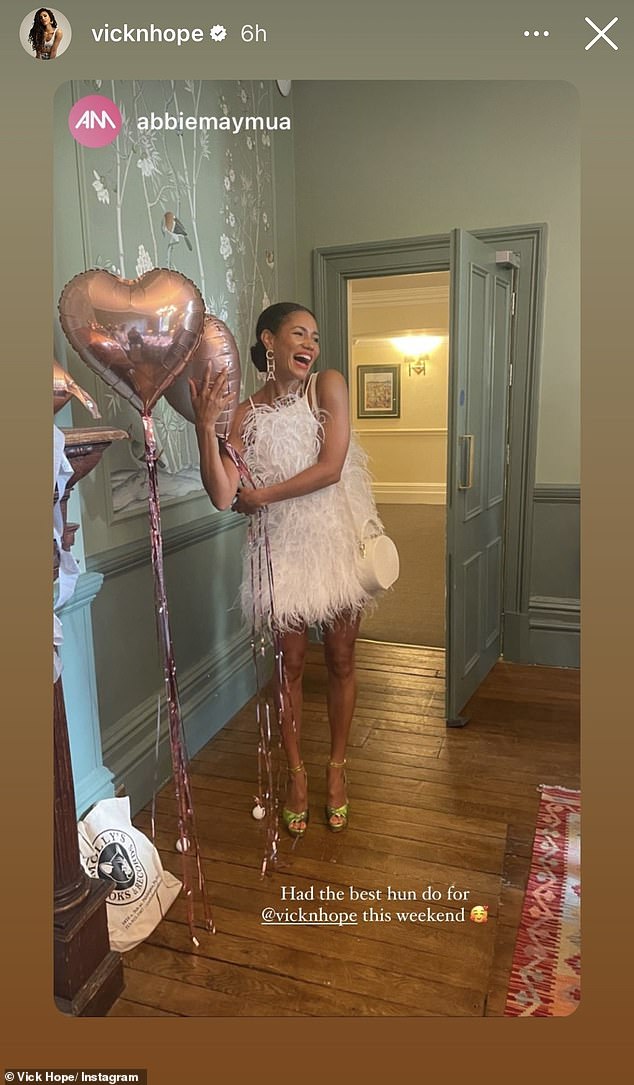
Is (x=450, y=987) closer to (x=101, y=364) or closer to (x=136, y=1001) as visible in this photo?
(x=136, y=1001)

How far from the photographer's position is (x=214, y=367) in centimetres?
94

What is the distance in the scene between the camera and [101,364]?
88 cm

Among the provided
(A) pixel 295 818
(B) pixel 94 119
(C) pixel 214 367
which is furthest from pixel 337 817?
(B) pixel 94 119

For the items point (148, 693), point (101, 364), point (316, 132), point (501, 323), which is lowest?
point (148, 693)

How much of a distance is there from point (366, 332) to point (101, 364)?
0.43m

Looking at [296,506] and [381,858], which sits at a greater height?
[296,506]

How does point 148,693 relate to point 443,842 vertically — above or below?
above

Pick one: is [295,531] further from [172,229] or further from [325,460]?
[172,229]

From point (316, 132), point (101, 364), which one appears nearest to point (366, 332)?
point (316, 132)

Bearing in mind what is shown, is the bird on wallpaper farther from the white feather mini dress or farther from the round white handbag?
the round white handbag

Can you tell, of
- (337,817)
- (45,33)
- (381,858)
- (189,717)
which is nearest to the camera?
(45,33)

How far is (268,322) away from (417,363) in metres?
0.39

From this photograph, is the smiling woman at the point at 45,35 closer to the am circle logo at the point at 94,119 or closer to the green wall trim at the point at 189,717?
the am circle logo at the point at 94,119

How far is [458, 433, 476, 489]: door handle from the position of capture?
65.8 inches
